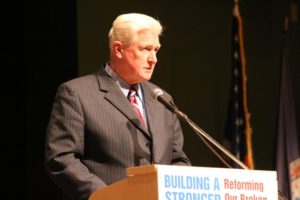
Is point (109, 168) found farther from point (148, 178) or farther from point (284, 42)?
point (284, 42)

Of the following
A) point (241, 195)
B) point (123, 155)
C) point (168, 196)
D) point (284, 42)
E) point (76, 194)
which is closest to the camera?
point (168, 196)

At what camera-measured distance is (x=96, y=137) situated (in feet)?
10.4

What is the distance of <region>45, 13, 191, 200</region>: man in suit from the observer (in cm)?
306

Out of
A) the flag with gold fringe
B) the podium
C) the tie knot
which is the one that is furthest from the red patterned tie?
the flag with gold fringe

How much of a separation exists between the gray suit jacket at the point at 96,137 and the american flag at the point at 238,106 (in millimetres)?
2442

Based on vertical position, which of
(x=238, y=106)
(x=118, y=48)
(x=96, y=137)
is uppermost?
(x=118, y=48)

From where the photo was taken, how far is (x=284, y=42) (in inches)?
234

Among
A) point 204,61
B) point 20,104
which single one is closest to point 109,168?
point 20,104

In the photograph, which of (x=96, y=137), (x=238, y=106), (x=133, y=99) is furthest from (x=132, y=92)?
(x=238, y=106)

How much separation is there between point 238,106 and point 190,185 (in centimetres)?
340

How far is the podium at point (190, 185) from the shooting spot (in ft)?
7.79

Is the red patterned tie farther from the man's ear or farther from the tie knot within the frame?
the man's ear

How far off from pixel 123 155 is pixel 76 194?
0.32m

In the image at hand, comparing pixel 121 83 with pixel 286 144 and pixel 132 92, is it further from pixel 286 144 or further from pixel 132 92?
pixel 286 144
